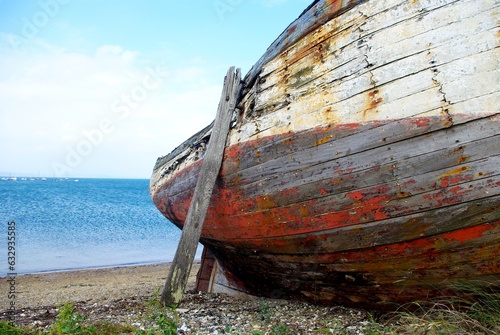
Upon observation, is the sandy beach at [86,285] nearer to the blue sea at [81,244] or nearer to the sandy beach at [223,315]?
the blue sea at [81,244]

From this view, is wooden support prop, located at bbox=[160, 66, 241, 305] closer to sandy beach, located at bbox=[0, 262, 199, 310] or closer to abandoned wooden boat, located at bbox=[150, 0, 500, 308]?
abandoned wooden boat, located at bbox=[150, 0, 500, 308]

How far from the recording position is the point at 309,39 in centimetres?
421

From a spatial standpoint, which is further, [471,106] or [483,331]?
[483,331]

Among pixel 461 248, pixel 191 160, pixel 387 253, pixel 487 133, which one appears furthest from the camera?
pixel 191 160

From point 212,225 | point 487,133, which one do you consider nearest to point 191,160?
point 212,225

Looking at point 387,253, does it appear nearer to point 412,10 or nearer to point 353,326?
point 353,326

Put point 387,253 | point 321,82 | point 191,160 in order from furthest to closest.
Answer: point 191,160 < point 321,82 < point 387,253

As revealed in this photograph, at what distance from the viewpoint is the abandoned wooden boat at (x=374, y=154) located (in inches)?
126

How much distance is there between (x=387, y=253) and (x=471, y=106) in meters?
1.27

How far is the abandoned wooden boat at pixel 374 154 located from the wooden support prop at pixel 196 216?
0.13 meters

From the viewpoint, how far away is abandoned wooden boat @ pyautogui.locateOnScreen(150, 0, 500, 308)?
321 cm

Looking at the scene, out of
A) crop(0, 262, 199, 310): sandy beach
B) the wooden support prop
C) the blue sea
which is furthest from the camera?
the blue sea

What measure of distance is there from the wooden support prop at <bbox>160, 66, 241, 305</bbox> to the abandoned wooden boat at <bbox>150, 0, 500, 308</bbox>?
132 millimetres

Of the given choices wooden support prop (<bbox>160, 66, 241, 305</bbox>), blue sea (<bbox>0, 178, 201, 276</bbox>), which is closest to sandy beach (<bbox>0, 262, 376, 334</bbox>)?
wooden support prop (<bbox>160, 66, 241, 305</bbox>)
